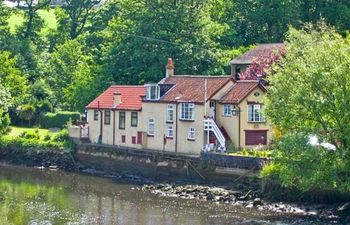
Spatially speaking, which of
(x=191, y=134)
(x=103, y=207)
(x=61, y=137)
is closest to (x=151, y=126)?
(x=191, y=134)

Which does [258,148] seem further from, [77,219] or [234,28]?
[234,28]

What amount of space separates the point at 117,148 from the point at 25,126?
24305mm

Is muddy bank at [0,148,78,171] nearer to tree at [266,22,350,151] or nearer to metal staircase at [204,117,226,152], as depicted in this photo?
metal staircase at [204,117,226,152]

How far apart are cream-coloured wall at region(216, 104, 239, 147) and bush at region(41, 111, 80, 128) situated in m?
27.3

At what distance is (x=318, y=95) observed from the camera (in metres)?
57.7

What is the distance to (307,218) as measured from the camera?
57.2 meters

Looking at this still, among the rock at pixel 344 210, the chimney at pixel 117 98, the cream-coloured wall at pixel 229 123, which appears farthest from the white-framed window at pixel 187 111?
the rock at pixel 344 210

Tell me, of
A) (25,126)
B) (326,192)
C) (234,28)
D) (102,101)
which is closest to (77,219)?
(326,192)

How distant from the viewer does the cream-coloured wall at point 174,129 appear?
74062mm

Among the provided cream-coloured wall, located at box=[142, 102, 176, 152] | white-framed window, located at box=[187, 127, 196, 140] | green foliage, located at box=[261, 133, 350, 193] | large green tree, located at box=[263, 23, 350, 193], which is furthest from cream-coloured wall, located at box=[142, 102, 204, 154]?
green foliage, located at box=[261, 133, 350, 193]

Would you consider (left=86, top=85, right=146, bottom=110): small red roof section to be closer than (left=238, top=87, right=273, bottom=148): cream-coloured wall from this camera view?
No

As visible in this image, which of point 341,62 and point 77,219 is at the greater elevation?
point 341,62

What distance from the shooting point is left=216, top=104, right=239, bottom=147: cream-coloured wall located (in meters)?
73.4

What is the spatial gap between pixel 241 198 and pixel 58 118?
39246 millimetres
